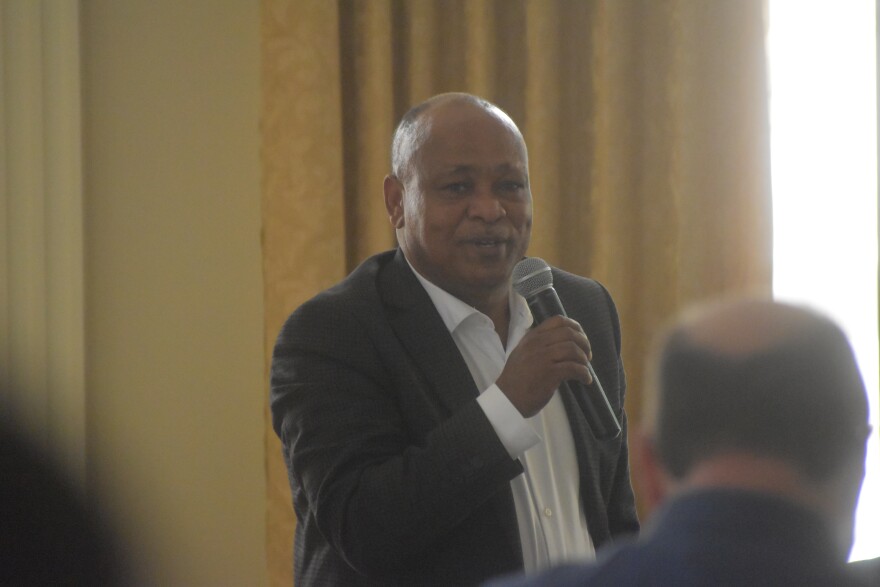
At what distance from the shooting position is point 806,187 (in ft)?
11.9

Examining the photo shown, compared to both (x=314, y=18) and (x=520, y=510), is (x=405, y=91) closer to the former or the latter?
(x=314, y=18)

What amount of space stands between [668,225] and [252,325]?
1431 mm

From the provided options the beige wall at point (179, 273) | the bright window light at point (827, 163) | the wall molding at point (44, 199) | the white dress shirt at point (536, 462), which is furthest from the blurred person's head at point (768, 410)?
the bright window light at point (827, 163)

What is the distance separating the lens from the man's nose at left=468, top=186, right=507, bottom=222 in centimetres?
226

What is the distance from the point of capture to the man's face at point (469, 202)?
2.27 meters

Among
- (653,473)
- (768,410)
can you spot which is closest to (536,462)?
(653,473)

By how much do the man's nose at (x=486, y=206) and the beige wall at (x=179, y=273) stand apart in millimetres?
1413

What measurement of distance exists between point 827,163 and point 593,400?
75.9 inches

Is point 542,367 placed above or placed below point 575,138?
below

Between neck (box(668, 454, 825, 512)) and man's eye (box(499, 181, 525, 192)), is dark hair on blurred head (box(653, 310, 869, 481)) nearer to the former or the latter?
neck (box(668, 454, 825, 512))

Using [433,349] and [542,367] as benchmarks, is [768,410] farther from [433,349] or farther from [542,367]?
[433,349]

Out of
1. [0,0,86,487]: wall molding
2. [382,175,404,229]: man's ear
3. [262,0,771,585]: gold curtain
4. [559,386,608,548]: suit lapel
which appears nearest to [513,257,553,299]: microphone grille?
[559,386,608,548]: suit lapel

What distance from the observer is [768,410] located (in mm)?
1027

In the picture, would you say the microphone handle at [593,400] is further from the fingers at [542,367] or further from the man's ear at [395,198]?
the man's ear at [395,198]
